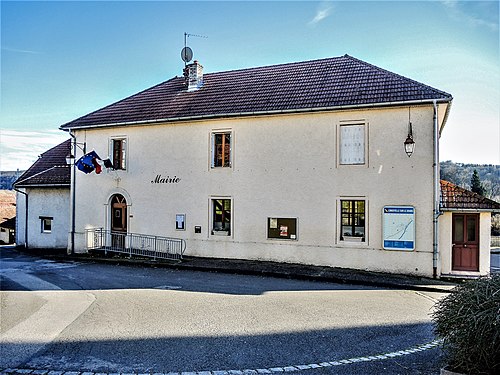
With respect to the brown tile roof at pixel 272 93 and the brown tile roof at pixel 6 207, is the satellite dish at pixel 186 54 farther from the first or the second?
the brown tile roof at pixel 6 207

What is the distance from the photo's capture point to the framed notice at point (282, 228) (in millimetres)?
15789

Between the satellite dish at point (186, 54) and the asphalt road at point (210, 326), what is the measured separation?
13.1m

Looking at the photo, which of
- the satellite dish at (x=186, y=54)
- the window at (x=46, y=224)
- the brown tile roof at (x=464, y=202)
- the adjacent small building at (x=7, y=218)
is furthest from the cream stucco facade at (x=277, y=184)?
the adjacent small building at (x=7, y=218)

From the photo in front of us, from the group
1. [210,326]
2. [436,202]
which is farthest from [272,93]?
[210,326]

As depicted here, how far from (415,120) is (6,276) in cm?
1506

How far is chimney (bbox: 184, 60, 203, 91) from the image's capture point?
20.1 metres

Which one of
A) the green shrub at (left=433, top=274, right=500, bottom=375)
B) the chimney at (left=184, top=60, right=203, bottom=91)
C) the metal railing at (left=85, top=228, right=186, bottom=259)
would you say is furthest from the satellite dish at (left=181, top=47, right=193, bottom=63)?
the green shrub at (left=433, top=274, right=500, bottom=375)

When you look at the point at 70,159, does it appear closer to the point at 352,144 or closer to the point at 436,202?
the point at 352,144

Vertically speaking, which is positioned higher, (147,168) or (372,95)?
(372,95)

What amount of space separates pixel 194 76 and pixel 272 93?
15.8 feet

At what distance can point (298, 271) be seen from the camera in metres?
14.3

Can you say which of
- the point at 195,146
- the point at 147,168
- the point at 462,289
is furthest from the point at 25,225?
the point at 462,289

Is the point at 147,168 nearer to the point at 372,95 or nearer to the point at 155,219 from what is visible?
the point at 155,219

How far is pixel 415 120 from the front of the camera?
46.9 feet
